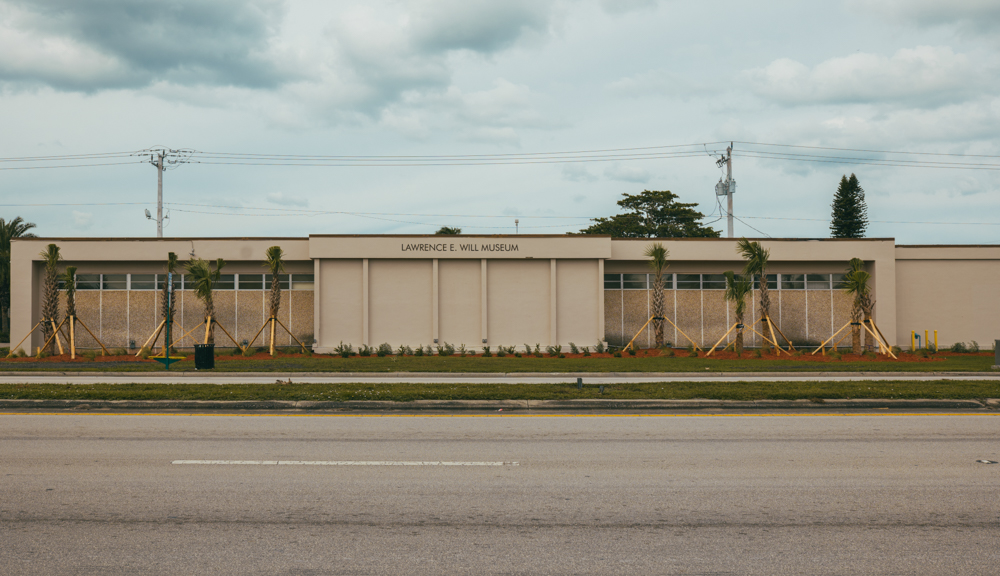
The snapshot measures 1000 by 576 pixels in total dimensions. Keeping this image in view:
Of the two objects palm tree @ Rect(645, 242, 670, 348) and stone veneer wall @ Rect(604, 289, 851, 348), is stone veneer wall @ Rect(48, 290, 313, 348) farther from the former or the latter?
palm tree @ Rect(645, 242, 670, 348)

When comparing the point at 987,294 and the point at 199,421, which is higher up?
the point at 987,294

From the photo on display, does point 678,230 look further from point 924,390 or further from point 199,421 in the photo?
point 199,421

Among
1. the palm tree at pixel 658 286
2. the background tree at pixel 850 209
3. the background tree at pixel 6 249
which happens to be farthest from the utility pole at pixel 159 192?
the background tree at pixel 850 209

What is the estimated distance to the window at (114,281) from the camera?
30219 millimetres

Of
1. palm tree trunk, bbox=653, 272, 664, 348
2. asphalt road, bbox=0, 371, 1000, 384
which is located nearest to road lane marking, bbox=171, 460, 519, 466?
asphalt road, bbox=0, 371, 1000, 384

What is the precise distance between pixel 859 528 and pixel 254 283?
2902 cm

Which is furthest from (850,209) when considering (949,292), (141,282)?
(141,282)

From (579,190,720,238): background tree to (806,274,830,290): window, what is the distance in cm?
2831

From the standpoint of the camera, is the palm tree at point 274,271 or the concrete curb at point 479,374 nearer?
the concrete curb at point 479,374

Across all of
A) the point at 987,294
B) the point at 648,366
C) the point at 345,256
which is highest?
the point at 345,256

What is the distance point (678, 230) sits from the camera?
6000cm

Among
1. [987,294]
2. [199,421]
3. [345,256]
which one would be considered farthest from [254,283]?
[987,294]

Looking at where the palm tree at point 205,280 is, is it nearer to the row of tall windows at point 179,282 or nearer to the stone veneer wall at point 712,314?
the row of tall windows at point 179,282

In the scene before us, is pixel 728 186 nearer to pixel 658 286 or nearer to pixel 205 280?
pixel 658 286
